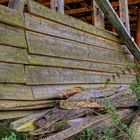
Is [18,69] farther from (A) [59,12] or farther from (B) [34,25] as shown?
(A) [59,12]

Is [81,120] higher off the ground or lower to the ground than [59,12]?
lower

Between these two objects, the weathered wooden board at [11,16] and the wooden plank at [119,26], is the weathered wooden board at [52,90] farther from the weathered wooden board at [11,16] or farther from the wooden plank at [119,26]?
the wooden plank at [119,26]

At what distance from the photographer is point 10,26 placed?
128 inches

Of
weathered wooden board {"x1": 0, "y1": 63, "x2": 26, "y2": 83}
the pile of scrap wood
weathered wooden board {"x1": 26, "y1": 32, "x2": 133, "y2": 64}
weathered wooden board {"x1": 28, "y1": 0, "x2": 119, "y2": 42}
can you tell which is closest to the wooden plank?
weathered wooden board {"x1": 28, "y1": 0, "x2": 119, "y2": 42}

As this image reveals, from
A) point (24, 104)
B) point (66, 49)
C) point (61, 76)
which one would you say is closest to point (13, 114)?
point (24, 104)

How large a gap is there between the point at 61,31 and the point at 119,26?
159 cm

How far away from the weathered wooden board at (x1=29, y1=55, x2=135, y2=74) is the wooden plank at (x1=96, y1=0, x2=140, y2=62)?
0.40 meters

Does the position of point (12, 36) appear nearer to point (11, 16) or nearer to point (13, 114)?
point (11, 16)

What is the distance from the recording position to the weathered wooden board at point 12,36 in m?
3.14

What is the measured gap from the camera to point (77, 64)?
448cm

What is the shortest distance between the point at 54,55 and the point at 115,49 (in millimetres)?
2098

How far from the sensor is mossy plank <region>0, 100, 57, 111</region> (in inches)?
122

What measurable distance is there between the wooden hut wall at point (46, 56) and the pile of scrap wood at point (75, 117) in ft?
0.77

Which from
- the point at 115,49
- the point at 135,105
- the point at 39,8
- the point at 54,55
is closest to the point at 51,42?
the point at 54,55
